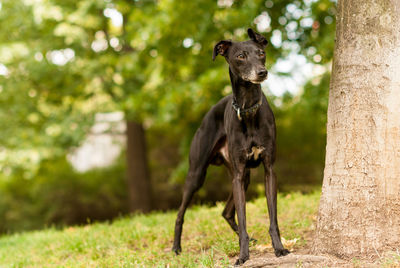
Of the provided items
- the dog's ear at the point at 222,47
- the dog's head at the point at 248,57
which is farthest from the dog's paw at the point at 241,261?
the dog's ear at the point at 222,47

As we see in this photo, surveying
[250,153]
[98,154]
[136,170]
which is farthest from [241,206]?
[98,154]

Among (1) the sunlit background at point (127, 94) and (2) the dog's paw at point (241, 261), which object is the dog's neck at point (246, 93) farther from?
(1) the sunlit background at point (127, 94)

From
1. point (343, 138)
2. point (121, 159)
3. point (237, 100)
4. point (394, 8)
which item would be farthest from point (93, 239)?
point (121, 159)

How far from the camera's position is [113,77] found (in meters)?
11.5

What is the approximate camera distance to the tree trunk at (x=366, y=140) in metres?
3.57

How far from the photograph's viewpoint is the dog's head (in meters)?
3.88

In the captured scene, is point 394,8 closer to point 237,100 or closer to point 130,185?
point 237,100

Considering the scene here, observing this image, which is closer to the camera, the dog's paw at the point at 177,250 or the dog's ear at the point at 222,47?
the dog's ear at the point at 222,47

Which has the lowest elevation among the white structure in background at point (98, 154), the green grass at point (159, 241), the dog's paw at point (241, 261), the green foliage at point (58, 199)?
the green foliage at point (58, 199)

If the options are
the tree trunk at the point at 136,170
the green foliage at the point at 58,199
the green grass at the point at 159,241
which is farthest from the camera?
the green foliage at the point at 58,199

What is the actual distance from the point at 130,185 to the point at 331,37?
6.99m

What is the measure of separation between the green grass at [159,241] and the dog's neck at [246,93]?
1.43 m

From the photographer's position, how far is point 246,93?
4.18m

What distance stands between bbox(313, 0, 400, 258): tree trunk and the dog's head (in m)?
0.71
